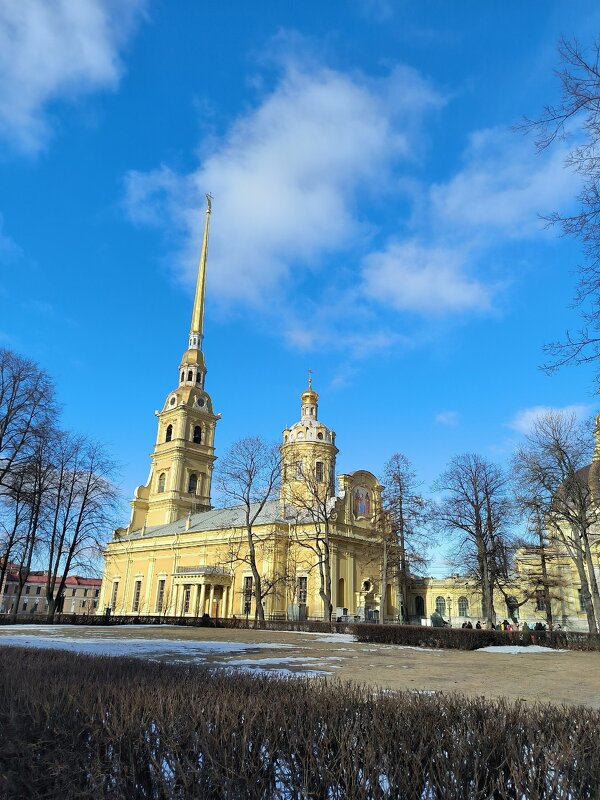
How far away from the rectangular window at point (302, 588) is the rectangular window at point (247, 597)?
14.9ft

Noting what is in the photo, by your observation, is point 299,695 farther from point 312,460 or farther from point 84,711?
point 312,460

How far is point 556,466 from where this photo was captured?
31656mm

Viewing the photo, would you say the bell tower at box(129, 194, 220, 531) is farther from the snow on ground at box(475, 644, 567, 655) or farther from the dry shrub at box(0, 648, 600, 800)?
the dry shrub at box(0, 648, 600, 800)

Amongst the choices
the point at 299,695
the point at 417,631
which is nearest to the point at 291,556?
the point at 417,631

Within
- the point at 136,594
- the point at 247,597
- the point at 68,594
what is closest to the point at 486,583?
the point at 247,597

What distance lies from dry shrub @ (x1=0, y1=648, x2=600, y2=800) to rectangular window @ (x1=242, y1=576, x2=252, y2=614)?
4906 cm

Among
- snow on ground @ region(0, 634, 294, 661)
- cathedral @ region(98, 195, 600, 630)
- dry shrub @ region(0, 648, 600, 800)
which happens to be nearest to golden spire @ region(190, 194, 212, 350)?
cathedral @ region(98, 195, 600, 630)

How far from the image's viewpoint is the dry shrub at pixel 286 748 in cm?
305

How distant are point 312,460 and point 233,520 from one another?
9.82 metres

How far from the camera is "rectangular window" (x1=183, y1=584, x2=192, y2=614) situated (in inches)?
2078

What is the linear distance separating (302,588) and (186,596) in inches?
452

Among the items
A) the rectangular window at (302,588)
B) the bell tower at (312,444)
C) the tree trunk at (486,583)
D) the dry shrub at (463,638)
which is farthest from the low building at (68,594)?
the dry shrub at (463,638)

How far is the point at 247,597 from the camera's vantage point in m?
52.0

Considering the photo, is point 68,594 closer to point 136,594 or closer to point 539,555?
point 136,594
